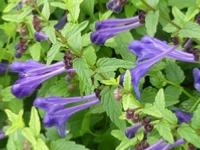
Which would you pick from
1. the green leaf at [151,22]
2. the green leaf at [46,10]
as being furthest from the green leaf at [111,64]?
the green leaf at [46,10]

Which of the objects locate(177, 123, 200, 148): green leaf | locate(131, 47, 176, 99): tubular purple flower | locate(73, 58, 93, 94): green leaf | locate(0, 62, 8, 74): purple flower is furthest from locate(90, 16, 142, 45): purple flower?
locate(0, 62, 8, 74): purple flower

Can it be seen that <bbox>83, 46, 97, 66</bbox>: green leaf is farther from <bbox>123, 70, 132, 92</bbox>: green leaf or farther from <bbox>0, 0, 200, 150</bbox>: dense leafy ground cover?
<bbox>123, 70, 132, 92</bbox>: green leaf

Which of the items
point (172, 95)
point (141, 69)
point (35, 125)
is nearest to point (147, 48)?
point (141, 69)

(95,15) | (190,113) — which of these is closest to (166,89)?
(190,113)

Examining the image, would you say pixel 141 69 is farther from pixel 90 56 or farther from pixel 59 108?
pixel 59 108

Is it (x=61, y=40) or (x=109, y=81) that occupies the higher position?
(x=61, y=40)

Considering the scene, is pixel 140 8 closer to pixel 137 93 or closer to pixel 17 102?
pixel 137 93

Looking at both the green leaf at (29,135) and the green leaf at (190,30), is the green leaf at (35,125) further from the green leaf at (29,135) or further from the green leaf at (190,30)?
the green leaf at (190,30)

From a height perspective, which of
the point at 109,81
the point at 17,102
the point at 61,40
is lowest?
the point at 17,102
